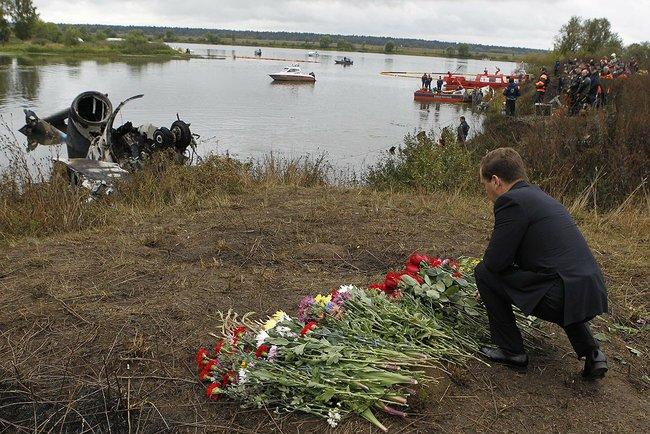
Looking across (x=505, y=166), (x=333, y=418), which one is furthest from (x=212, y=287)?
(x=505, y=166)

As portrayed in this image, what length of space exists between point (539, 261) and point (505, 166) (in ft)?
1.96

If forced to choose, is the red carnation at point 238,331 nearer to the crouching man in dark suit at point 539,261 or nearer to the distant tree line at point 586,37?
the crouching man in dark suit at point 539,261

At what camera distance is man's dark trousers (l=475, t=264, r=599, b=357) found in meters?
3.14

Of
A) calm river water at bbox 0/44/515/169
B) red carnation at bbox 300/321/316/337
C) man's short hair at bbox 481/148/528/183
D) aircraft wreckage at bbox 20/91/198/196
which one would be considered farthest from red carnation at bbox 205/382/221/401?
calm river water at bbox 0/44/515/169

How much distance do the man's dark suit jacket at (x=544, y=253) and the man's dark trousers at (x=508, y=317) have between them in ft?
0.27

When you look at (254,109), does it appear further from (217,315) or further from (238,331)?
(238,331)

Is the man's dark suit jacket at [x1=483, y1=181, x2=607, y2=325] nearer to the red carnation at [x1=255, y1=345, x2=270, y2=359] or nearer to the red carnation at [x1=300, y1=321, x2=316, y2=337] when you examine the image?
the red carnation at [x1=300, y1=321, x2=316, y2=337]

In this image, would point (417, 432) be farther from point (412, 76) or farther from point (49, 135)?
point (412, 76)

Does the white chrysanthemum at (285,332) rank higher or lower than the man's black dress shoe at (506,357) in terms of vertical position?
higher

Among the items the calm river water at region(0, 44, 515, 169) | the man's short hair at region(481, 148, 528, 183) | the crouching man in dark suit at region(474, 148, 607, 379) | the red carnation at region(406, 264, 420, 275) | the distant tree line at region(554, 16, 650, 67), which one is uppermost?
the distant tree line at region(554, 16, 650, 67)

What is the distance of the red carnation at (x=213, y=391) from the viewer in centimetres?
308

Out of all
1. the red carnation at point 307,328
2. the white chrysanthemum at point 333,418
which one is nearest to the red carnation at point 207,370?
the red carnation at point 307,328

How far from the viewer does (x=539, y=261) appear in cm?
311

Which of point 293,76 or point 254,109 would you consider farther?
point 293,76
